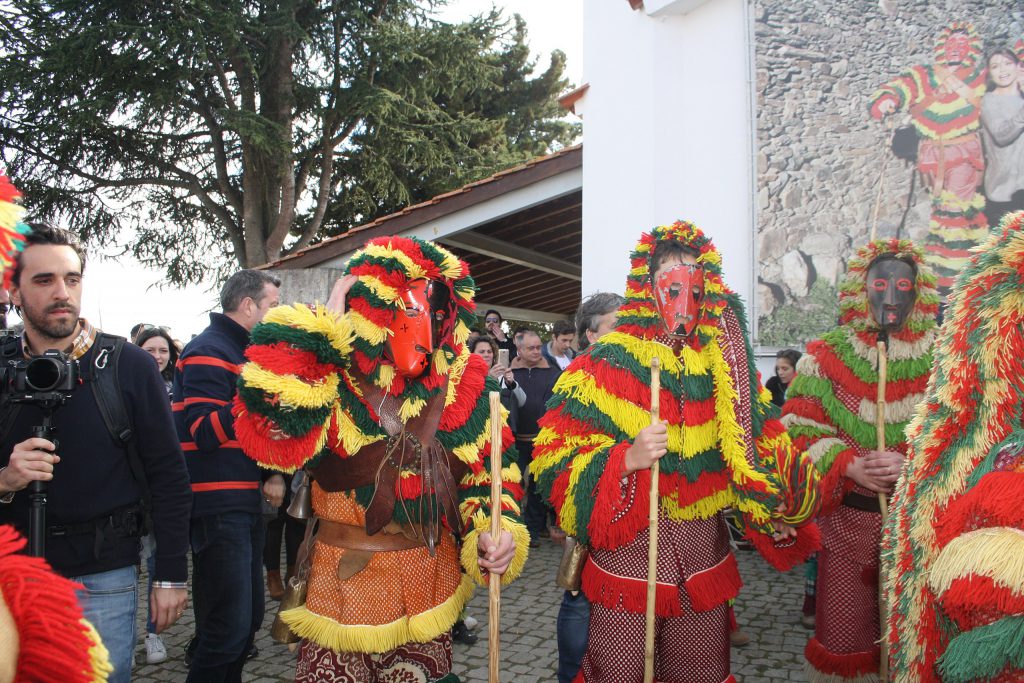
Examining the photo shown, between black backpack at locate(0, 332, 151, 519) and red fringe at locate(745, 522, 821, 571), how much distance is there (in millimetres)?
2377

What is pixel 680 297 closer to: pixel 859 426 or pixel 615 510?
pixel 615 510

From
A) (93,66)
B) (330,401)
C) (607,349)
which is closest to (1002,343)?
(607,349)

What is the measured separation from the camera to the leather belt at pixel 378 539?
2455 mm

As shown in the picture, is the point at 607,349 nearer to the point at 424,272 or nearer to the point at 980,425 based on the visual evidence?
the point at 424,272

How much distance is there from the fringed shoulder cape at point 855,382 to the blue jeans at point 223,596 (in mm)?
2650

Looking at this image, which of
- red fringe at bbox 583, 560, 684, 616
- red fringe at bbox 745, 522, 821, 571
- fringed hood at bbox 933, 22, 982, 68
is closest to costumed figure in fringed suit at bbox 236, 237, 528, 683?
red fringe at bbox 583, 560, 684, 616

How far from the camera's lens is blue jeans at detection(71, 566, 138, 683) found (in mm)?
2406

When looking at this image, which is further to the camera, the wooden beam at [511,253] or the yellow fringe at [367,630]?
the wooden beam at [511,253]

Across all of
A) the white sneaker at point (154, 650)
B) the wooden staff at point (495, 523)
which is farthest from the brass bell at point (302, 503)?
the white sneaker at point (154, 650)

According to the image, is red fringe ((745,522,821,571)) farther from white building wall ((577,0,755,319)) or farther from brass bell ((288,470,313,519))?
white building wall ((577,0,755,319))

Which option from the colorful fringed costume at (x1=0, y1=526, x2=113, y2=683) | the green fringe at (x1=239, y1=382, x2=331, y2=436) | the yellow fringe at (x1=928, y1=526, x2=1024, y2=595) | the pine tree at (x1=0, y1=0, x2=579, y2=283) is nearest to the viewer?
the colorful fringed costume at (x1=0, y1=526, x2=113, y2=683)

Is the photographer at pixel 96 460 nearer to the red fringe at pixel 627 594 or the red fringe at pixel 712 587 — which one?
the red fringe at pixel 627 594

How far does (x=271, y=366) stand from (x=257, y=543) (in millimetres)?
1802

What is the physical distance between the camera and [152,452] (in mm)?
2549
